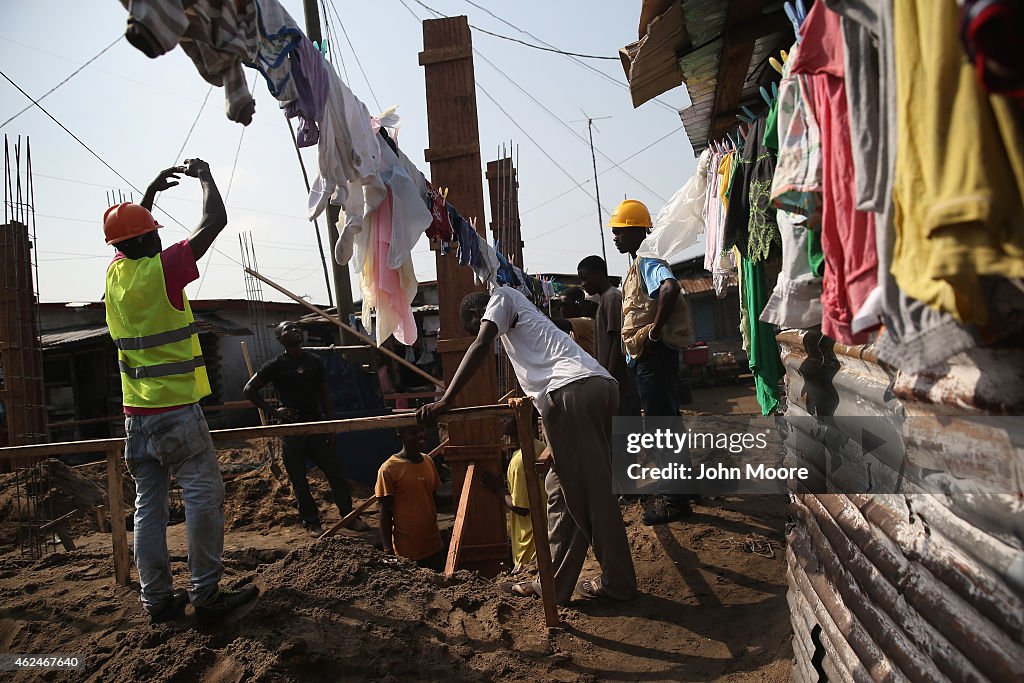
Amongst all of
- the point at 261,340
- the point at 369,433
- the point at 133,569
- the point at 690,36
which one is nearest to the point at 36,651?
the point at 133,569

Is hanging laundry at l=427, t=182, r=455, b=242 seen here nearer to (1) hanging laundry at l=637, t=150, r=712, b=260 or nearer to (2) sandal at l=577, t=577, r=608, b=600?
(1) hanging laundry at l=637, t=150, r=712, b=260

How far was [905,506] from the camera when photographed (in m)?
1.72

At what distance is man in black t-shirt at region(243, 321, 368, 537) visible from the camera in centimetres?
642

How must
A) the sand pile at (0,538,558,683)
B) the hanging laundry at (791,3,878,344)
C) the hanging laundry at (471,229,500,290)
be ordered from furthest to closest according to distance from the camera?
the hanging laundry at (471,229,500,290) → the sand pile at (0,538,558,683) → the hanging laundry at (791,3,878,344)

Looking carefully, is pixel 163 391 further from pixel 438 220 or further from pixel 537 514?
pixel 537 514

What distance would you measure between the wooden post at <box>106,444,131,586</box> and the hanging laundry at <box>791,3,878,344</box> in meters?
3.71

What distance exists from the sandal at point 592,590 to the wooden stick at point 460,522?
0.92m

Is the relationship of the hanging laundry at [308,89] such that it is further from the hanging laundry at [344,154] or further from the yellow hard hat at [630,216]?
the yellow hard hat at [630,216]

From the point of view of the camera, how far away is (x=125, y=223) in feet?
10.4

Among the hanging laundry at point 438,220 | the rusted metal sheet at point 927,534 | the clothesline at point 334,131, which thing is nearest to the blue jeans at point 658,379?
the clothesline at point 334,131

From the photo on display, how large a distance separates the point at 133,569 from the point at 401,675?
2.26 m

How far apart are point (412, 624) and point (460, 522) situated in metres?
1.39

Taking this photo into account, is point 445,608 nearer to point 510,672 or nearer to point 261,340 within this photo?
point 510,672

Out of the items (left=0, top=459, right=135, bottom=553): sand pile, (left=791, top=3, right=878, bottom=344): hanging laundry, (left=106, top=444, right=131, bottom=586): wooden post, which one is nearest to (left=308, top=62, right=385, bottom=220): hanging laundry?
(left=791, top=3, right=878, bottom=344): hanging laundry
